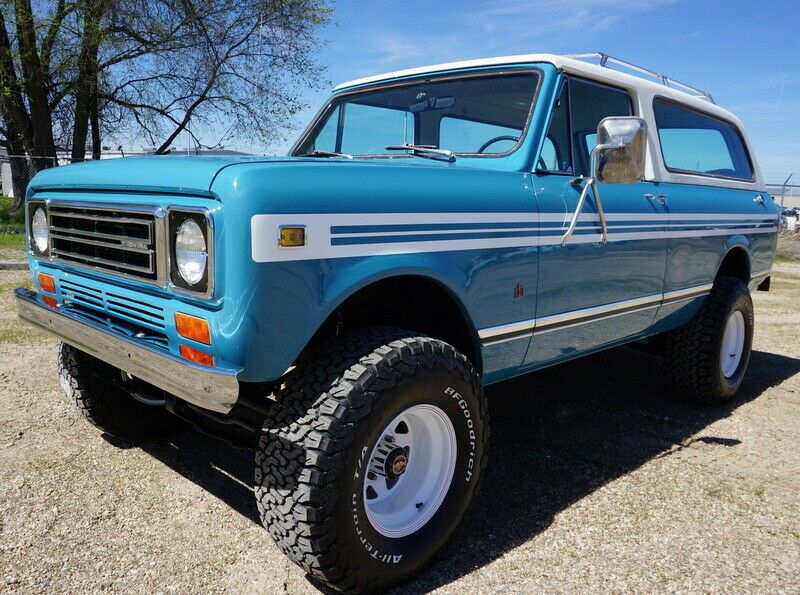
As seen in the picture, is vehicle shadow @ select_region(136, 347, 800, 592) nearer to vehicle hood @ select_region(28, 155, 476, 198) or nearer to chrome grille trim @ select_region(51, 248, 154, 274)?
chrome grille trim @ select_region(51, 248, 154, 274)

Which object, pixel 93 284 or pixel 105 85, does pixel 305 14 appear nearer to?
pixel 105 85

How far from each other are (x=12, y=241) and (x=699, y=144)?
12.2m

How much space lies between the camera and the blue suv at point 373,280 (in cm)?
203

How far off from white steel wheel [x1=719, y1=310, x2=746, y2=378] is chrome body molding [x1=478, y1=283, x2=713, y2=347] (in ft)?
2.61

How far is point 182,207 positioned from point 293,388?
0.68 meters

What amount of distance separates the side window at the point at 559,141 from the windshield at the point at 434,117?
0.14m

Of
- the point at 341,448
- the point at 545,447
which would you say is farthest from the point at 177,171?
the point at 545,447

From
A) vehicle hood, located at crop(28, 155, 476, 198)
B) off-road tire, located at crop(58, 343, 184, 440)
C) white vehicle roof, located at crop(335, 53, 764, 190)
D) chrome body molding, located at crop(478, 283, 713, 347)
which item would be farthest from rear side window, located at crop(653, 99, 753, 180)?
off-road tire, located at crop(58, 343, 184, 440)

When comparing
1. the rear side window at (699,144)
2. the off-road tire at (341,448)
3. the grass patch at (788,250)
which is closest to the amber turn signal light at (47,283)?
the off-road tire at (341,448)

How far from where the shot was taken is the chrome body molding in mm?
2750

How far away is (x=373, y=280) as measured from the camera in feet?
7.25

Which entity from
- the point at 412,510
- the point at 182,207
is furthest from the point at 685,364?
the point at 182,207

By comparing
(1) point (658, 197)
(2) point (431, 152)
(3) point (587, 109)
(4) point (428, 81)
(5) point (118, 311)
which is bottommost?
(5) point (118, 311)

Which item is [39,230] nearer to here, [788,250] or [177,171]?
[177,171]
